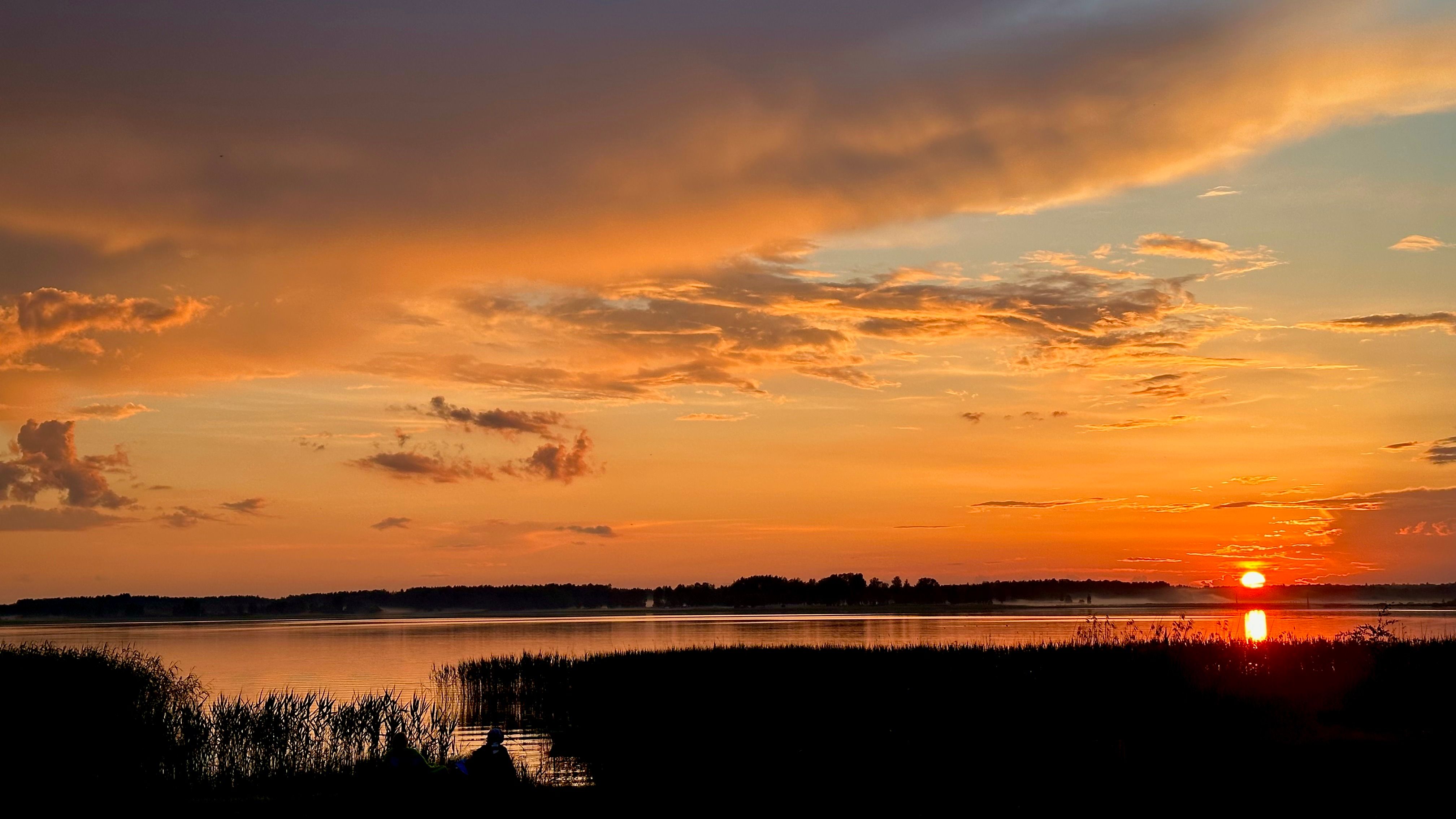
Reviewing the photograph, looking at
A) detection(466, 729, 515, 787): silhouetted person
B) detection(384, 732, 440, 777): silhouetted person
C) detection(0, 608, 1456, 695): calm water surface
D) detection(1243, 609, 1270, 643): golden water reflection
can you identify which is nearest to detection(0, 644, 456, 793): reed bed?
detection(384, 732, 440, 777): silhouetted person

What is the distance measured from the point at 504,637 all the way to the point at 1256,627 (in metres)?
64.1

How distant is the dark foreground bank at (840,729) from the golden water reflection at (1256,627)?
31.4ft

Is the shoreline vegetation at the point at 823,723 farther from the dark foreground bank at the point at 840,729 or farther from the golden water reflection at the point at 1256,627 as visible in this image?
the golden water reflection at the point at 1256,627

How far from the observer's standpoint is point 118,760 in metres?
26.8

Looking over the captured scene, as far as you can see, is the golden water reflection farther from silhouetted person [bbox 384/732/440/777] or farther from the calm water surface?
silhouetted person [bbox 384/732/440/777]

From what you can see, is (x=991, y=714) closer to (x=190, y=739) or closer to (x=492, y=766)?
(x=492, y=766)

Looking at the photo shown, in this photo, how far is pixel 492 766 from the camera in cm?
1986

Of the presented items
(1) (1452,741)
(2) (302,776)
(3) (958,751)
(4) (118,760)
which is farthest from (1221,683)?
(4) (118,760)

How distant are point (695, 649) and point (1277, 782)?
29.2 metres

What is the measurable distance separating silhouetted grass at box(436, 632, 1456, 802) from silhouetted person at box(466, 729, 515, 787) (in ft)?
11.7

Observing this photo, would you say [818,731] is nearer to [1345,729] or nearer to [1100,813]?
[1100,813]

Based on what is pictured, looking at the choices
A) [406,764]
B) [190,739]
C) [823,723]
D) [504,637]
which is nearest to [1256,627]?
[504,637]

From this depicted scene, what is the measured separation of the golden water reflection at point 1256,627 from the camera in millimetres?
62516

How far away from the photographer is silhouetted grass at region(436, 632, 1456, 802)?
22.7 meters
